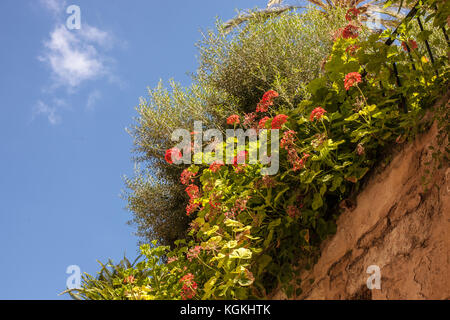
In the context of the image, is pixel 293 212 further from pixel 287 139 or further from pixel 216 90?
pixel 216 90

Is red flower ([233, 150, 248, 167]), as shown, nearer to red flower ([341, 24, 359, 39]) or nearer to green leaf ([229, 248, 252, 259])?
green leaf ([229, 248, 252, 259])

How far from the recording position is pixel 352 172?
2.65m

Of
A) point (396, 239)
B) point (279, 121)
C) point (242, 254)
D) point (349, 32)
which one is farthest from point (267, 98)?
point (396, 239)

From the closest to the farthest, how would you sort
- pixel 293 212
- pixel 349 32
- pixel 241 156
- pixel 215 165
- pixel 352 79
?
1. pixel 352 79
2. pixel 293 212
3. pixel 349 32
4. pixel 241 156
5. pixel 215 165

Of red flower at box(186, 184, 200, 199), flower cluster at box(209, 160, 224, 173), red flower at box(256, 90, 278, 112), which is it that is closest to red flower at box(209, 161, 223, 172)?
flower cluster at box(209, 160, 224, 173)

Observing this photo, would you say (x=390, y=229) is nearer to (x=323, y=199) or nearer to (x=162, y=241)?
(x=323, y=199)

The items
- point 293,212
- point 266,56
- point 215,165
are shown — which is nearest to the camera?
point 293,212

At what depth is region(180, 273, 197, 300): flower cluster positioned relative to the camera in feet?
10.5

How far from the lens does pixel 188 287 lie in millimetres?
3322

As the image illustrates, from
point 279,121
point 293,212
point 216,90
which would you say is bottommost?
point 293,212

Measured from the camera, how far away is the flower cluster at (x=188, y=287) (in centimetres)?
321

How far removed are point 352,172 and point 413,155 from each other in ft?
1.28

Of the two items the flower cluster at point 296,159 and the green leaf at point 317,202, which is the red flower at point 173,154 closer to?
the flower cluster at point 296,159
